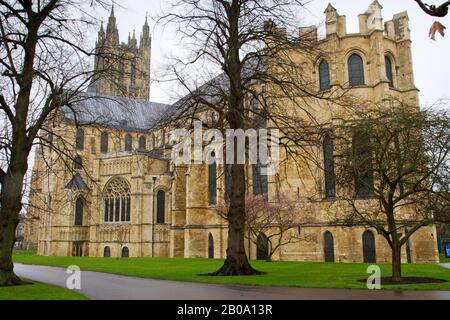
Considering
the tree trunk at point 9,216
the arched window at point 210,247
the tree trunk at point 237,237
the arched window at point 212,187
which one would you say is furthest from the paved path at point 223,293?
the arched window at point 212,187

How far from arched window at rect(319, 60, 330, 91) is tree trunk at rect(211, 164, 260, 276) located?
1873cm

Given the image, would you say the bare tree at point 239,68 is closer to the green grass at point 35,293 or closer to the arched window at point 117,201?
the green grass at point 35,293

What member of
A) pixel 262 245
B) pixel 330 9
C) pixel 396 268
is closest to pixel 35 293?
pixel 396 268

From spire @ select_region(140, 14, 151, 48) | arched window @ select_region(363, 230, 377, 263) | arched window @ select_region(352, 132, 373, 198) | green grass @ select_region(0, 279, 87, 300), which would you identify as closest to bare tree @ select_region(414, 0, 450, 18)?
green grass @ select_region(0, 279, 87, 300)

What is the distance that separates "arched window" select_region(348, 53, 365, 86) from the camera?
34281 mm

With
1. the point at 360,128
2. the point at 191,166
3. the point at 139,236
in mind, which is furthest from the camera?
the point at 139,236

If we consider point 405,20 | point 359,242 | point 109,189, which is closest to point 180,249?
point 109,189

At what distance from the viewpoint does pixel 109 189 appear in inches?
2057

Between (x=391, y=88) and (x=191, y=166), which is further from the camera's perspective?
(x=191, y=166)

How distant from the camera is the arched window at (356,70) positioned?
112 ft

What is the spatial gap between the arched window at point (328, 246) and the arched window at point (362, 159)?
52.0 ft

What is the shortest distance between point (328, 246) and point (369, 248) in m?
2.94

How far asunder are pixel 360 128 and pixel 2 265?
13.4m
